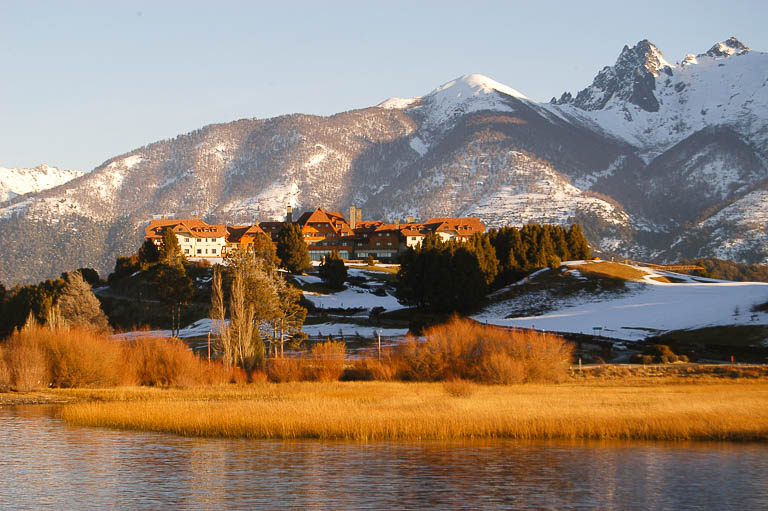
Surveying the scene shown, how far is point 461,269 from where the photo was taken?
12950cm

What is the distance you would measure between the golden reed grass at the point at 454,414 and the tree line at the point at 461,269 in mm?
58179

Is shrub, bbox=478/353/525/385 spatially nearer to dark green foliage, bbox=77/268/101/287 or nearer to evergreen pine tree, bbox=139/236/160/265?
evergreen pine tree, bbox=139/236/160/265

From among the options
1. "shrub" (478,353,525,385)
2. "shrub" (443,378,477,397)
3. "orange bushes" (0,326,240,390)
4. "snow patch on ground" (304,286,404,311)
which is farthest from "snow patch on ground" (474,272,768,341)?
"orange bushes" (0,326,240,390)

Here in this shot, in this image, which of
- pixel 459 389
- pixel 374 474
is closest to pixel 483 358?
pixel 459 389

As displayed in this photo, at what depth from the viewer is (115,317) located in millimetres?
141500

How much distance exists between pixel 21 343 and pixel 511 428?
158 ft

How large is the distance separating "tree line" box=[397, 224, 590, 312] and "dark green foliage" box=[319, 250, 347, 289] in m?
17.3

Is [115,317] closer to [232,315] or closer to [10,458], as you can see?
[232,315]

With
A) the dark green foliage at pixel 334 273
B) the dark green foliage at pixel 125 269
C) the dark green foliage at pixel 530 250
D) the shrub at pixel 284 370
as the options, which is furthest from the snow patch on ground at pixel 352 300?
the shrub at pixel 284 370

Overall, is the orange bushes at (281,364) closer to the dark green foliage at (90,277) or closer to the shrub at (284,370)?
the shrub at (284,370)

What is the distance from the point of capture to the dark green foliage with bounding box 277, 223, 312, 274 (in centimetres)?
16650

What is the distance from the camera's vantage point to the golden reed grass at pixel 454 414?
167ft

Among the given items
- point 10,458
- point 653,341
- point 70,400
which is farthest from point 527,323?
point 10,458

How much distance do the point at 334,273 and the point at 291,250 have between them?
15358 mm
